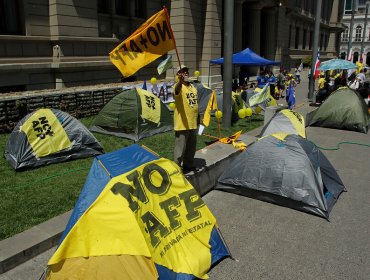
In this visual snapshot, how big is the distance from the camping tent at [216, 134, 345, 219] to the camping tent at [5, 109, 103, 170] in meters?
3.33

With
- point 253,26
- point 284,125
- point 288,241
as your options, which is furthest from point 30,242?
point 253,26

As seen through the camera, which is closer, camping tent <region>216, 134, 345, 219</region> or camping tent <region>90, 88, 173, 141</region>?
camping tent <region>216, 134, 345, 219</region>

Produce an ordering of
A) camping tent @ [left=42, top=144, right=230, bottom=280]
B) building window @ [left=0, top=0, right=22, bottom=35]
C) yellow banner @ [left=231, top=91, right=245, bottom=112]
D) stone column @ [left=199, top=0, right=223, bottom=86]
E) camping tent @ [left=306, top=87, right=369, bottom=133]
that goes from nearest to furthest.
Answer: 1. camping tent @ [left=42, top=144, right=230, bottom=280]
2. camping tent @ [left=306, top=87, right=369, bottom=133]
3. yellow banner @ [left=231, top=91, right=245, bottom=112]
4. building window @ [left=0, top=0, right=22, bottom=35]
5. stone column @ [left=199, top=0, right=223, bottom=86]

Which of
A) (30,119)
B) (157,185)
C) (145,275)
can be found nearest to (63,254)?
(145,275)

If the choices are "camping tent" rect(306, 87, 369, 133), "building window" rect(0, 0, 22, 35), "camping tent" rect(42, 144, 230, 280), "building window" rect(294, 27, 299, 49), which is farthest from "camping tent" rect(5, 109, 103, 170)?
"building window" rect(294, 27, 299, 49)

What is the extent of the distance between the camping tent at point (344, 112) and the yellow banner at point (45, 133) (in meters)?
8.88

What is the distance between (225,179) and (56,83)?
11.7 meters

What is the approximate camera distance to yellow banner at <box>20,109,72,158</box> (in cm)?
716

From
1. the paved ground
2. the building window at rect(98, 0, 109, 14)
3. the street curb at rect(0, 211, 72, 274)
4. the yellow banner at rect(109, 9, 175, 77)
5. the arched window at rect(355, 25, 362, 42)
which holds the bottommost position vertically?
the paved ground

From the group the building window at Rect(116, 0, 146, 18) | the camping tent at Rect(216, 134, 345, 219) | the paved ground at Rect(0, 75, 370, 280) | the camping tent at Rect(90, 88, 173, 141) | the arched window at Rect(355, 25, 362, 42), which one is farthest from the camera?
the arched window at Rect(355, 25, 362, 42)

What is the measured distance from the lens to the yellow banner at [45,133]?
23.5ft

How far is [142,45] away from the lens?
5836 millimetres

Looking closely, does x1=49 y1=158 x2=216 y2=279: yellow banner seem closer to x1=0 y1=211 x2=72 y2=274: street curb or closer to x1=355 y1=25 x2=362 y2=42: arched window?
x1=0 y1=211 x2=72 y2=274: street curb

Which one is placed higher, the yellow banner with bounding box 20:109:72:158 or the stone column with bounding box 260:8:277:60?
the stone column with bounding box 260:8:277:60
